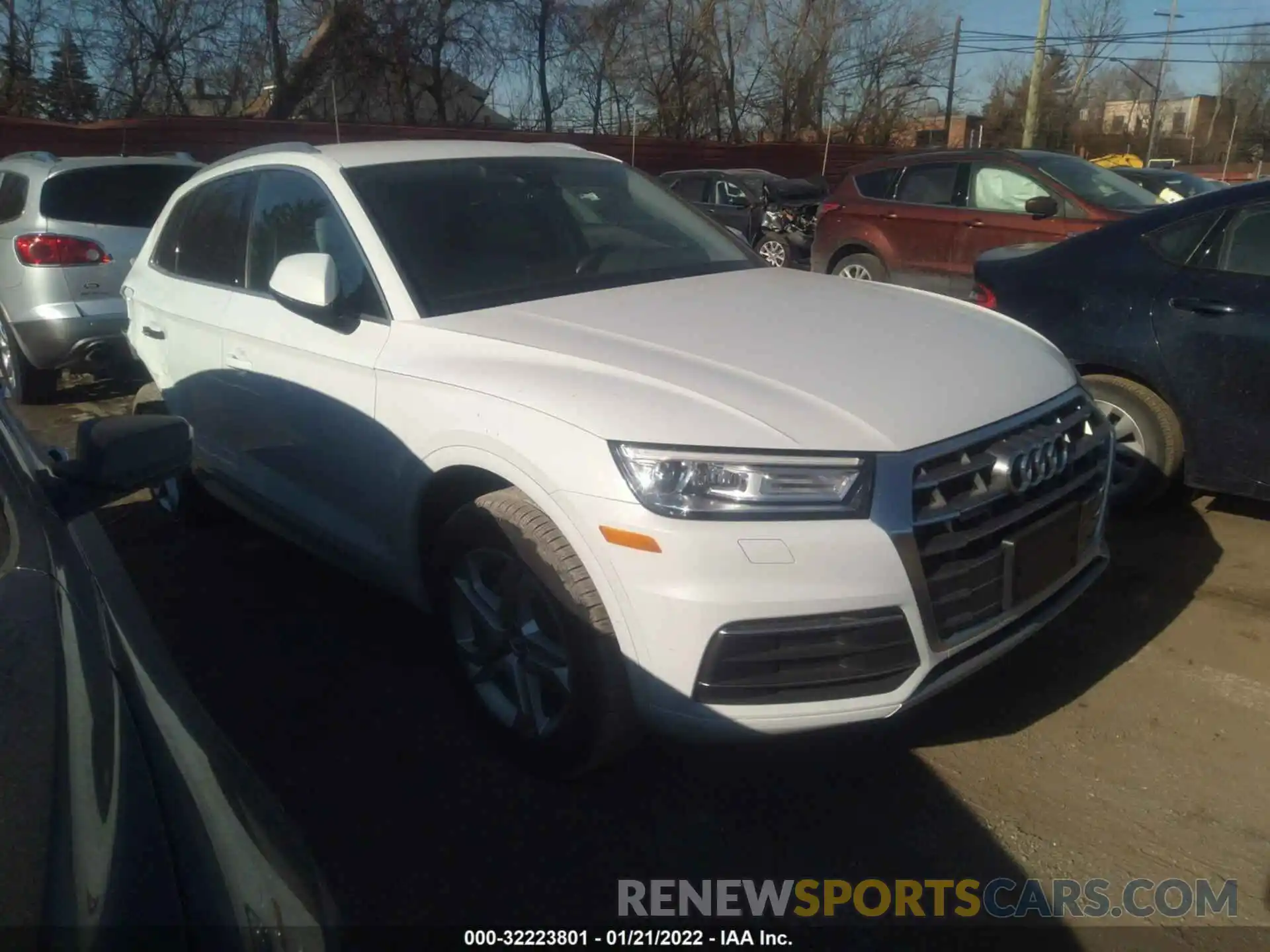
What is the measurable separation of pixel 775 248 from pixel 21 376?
381 inches

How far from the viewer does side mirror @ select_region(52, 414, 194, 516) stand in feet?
6.91

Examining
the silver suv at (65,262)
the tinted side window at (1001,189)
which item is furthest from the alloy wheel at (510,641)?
the tinted side window at (1001,189)

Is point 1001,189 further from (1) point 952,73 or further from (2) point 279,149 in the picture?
(1) point 952,73

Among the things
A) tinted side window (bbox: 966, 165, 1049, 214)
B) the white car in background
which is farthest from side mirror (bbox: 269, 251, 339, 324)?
tinted side window (bbox: 966, 165, 1049, 214)

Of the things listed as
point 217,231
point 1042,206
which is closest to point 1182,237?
point 1042,206

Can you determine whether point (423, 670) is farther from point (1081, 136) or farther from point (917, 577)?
point (1081, 136)

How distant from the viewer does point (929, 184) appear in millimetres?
9312

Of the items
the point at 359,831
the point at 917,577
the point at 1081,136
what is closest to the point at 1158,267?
the point at 917,577

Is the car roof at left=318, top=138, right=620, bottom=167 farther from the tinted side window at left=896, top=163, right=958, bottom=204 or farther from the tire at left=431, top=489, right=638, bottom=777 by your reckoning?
the tinted side window at left=896, top=163, right=958, bottom=204

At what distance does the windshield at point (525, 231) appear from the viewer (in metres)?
3.38

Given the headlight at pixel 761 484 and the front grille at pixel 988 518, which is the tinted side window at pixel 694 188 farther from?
the headlight at pixel 761 484

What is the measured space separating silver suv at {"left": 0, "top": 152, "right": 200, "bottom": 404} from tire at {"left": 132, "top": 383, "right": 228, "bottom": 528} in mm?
2213

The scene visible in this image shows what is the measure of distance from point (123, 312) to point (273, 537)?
3086 mm

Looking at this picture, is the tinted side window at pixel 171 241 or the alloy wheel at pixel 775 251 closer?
the tinted side window at pixel 171 241
